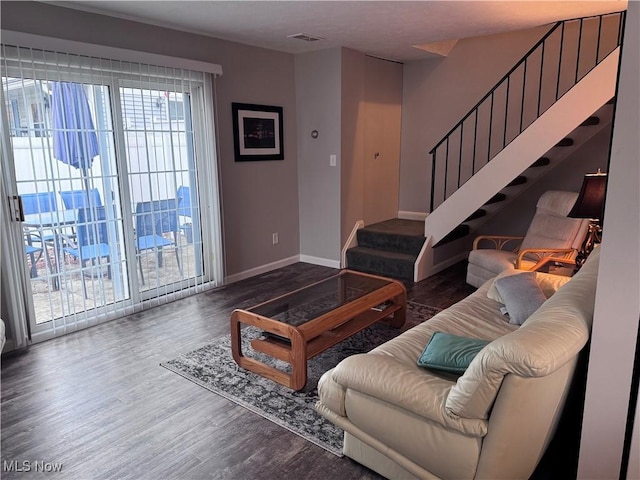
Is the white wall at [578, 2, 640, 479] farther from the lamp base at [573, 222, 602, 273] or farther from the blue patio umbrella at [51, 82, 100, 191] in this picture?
the blue patio umbrella at [51, 82, 100, 191]

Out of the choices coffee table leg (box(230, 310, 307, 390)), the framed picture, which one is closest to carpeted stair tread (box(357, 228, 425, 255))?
the framed picture

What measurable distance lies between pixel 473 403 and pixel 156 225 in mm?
3364

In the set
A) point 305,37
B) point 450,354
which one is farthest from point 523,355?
point 305,37

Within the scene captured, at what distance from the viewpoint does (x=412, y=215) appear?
6391 mm

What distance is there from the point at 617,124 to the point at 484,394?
3.27ft

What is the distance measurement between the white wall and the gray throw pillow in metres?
0.97

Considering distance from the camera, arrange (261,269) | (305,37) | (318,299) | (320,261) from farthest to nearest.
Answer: (320,261)
(261,269)
(305,37)
(318,299)

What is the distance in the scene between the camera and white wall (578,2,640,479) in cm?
146

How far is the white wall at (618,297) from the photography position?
146cm

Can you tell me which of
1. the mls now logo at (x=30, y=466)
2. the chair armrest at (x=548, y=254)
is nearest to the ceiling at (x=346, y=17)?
the chair armrest at (x=548, y=254)

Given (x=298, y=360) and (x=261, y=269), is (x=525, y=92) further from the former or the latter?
(x=298, y=360)

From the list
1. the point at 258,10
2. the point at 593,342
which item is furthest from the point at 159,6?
the point at 593,342

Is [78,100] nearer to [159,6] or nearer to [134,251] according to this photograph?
[159,6]

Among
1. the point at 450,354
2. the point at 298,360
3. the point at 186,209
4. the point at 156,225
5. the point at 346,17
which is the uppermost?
the point at 346,17
